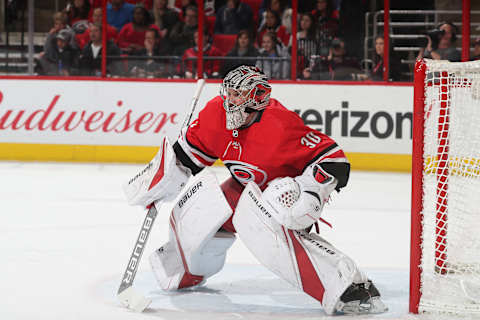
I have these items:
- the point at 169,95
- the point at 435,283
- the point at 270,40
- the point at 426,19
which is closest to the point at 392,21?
the point at 426,19

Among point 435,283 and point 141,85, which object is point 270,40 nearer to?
point 141,85

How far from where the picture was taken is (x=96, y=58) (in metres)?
7.42

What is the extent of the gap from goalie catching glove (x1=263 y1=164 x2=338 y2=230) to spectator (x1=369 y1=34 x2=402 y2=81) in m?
4.49

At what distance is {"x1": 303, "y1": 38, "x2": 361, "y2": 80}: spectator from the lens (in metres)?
7.07

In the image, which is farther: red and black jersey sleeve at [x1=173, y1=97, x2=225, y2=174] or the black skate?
red and black jersey sleeve at [x1=173, y1=97, x2=225, y2=174]

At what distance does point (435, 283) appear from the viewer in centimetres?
291

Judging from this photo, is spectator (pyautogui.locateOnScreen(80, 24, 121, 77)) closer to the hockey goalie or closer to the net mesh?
the hockey goalie

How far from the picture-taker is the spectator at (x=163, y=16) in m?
7.41

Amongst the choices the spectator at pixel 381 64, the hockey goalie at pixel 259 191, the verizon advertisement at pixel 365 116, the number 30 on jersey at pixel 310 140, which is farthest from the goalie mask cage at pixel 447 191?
the spectator at pixel 381 64

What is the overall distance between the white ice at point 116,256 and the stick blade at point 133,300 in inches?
1.1

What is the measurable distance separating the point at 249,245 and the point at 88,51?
502 cm

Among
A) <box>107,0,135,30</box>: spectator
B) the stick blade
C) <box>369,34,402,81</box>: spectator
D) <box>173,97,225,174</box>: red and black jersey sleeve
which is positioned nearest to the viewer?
the stick blade

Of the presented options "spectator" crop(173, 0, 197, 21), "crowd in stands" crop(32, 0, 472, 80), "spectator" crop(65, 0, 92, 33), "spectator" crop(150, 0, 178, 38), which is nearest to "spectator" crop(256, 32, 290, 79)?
"crowd in stands" crop(32, 0, 472, 80)

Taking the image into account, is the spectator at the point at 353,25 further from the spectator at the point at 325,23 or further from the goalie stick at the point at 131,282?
the goalie stick at the point at 131,282
